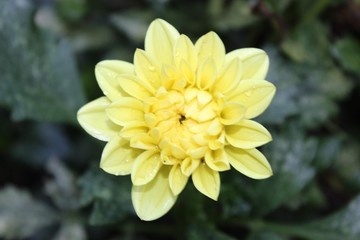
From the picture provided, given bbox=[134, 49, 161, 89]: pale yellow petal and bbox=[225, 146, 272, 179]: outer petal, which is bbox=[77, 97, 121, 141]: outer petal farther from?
bbox=[225, 146, 272, 179]: outer petal

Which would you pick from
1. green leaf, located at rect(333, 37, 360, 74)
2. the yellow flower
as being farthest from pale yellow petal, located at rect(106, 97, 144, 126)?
green leaf, located at rect(333, 37, 360, 74)

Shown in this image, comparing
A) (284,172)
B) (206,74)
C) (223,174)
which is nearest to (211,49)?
(206,74)

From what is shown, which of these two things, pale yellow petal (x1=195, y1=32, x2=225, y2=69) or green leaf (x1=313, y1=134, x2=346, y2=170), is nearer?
pale yellow petal (x1=195, y1=32, x2=225, y2=69)

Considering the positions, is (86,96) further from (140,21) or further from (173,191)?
(173,191)

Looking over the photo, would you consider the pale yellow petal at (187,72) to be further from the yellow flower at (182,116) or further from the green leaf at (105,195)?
the green leaf at (105,195)

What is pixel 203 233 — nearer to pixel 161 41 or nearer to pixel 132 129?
pixel 132 129

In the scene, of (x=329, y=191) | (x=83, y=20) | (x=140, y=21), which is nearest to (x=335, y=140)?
(x=329, y=191)
